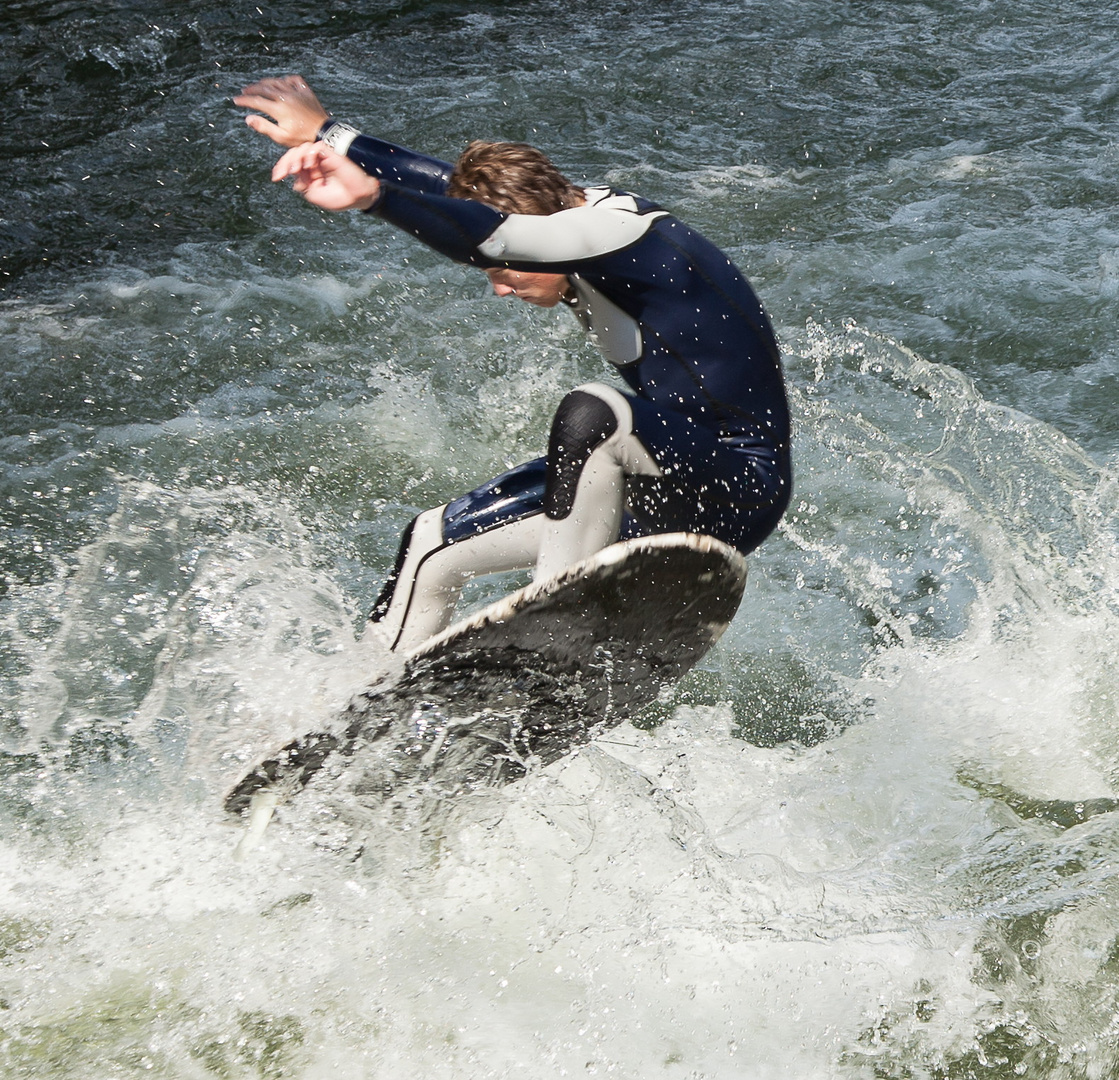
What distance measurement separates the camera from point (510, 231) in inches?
101

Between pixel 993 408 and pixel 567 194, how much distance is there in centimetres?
291

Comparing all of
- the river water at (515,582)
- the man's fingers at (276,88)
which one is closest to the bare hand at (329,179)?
the man's fingers at (276,88)

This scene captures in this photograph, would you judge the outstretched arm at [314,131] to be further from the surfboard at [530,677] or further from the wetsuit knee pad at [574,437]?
the surfboard at [530,677]

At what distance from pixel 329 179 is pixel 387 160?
47cm

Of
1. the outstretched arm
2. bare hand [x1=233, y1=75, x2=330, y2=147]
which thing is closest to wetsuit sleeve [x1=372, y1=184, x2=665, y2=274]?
the outstretched arm

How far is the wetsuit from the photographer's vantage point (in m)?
2.59

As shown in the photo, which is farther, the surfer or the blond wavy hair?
the blond wavy hair

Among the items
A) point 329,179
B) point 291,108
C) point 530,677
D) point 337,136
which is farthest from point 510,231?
point 530,677

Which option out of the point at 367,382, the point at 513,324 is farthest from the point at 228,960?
the point at 513,324

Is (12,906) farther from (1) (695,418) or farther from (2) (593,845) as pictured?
(1) (695,418)

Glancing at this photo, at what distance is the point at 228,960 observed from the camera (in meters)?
2.88

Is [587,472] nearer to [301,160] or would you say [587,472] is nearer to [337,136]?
[301,160]

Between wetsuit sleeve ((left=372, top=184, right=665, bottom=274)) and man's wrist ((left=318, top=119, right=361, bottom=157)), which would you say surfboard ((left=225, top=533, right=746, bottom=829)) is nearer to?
wetsuit sleeve ((left=372, top=184, right=665, bottom=274))

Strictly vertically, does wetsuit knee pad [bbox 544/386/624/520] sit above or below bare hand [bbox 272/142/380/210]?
below
